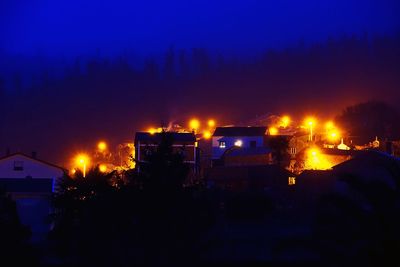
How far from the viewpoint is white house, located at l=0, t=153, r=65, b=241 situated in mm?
22984

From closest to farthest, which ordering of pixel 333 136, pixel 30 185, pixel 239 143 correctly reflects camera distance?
1. pixel 30 185
2. pixel 239 143
3. pixel 333 136

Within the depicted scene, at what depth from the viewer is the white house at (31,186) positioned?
22984 mm

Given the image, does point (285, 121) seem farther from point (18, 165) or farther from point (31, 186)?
point (31, 186)

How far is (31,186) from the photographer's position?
25.8m

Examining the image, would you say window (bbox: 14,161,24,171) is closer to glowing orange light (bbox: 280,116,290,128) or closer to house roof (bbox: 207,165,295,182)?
house roof (bbox: 207,165,295,182)

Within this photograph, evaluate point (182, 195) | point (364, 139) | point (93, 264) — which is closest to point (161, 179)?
point (182, 195)

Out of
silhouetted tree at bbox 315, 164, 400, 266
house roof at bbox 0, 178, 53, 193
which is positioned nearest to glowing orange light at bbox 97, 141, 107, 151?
house roof at bbox 0, 178, 53, 193

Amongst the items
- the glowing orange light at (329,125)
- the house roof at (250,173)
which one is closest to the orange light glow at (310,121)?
the glowing orange light at (329,125)

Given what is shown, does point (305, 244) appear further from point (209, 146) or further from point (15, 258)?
point (209, 146)

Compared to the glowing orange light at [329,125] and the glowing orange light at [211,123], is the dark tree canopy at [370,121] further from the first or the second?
the glowing orange light at [211,123]

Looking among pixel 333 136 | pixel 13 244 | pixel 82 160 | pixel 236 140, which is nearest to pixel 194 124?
pixel 236 140

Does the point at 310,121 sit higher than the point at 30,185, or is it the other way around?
the point at 310,121

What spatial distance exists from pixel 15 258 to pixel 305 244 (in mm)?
4162

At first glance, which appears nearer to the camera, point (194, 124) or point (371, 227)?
point (371, 227)
